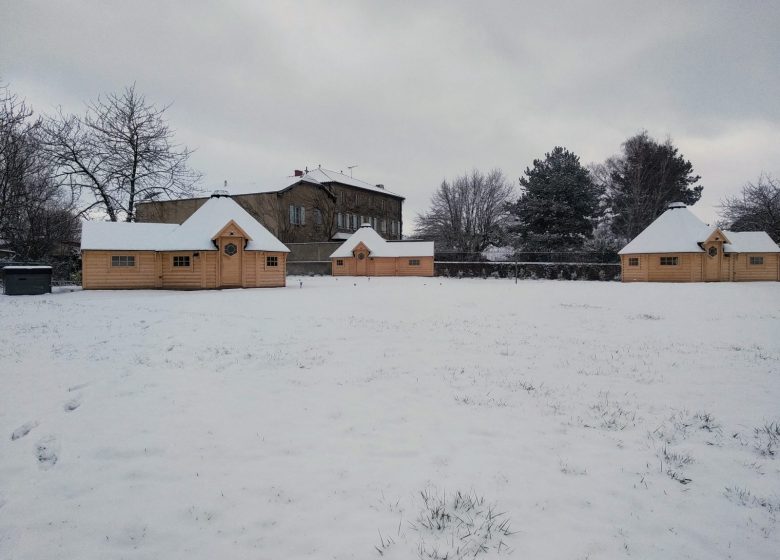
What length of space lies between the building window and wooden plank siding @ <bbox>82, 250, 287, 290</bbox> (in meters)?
18.7

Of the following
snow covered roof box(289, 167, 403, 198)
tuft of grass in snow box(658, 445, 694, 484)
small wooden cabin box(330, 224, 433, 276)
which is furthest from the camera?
snow covered roof box(289, 167, 403, 198)

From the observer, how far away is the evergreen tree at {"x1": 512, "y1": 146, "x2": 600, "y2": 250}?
4234cm

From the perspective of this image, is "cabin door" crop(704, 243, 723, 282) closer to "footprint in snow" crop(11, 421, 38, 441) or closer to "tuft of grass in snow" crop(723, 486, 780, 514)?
"tuft of grass in snow" crop(723, 486, 780, 514)

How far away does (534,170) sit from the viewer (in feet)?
147

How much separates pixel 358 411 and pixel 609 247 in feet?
153

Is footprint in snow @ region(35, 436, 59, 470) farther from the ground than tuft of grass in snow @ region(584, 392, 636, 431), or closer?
closer

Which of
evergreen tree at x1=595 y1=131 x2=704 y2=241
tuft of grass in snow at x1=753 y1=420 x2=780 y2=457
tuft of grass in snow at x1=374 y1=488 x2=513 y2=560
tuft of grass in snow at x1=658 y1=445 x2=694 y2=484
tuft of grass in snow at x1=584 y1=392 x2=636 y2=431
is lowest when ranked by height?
tuft of grass in snow at x1=374 y1=488 x2=513 y2=560

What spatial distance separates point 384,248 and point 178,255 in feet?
69.1

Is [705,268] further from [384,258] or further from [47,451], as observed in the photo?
[47,451]

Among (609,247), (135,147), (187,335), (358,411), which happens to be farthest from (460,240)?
(358,411)

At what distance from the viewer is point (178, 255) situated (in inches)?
952

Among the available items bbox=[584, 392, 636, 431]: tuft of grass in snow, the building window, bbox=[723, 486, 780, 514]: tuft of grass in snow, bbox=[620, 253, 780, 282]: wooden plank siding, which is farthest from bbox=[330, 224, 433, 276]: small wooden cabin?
bbox=[723, 486, 780, 514]: tuft of grass in snow

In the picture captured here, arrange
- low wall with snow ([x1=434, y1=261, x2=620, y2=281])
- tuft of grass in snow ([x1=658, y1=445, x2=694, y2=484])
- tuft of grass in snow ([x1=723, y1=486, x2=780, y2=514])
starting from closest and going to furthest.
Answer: tuft of grass in snow ([x1=723, y1=486, x2=780, y2=514]) → tuft of grass in snow ([x1=658, y1=445, x2=694, y2=484]) → low wall with snow ([x1=434, y1=261, x2=620, y2=281])

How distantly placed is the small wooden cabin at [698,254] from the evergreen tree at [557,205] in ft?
35.5
